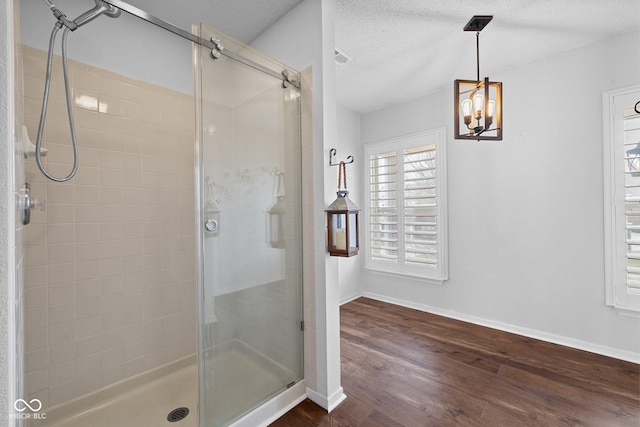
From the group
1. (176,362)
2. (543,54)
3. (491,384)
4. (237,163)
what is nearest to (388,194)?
(543,54)

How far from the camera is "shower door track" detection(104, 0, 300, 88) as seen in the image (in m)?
1.23

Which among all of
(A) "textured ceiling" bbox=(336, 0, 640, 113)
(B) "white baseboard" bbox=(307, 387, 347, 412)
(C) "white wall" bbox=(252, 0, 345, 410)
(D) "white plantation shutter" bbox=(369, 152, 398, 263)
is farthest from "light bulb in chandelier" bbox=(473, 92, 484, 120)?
(B) "white baseboard" bbox=(307, 387, 347, 412)

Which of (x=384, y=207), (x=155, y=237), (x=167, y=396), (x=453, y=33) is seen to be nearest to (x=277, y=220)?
(x=155, y=237)

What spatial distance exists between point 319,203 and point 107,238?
1401mm

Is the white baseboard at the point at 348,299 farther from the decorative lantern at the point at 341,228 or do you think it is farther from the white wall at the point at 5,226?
the white wall at the point at 5,226

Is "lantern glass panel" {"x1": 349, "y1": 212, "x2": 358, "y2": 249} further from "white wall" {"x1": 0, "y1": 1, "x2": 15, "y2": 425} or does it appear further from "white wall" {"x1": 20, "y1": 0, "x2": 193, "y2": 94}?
"white wall" {"x1": 20, "y1": 0, "x2": 193, "y2": 94}

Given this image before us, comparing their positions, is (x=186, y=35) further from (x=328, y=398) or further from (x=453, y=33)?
(x=328, y=398)

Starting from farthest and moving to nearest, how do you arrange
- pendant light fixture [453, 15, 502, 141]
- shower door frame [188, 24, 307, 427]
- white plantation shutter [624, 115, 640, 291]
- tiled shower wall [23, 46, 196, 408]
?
white plantation shutter [624, 115, 640, 291] < pendant light fixture [453, 15, 502, 141] < tiled shower wall [23, 46, 196, 408] < shower door frame [188, 24, 307, 427]

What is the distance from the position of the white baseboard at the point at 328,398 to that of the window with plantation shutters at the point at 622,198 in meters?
2.26

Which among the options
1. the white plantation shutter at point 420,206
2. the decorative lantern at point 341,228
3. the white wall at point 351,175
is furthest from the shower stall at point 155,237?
the white plantation shutter at point 420,206

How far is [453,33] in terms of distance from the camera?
2096 millimetres

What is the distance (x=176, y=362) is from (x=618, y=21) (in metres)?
4.14

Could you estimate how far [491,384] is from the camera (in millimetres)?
1837

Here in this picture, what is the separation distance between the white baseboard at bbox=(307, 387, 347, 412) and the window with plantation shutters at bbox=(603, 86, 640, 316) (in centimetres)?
226
